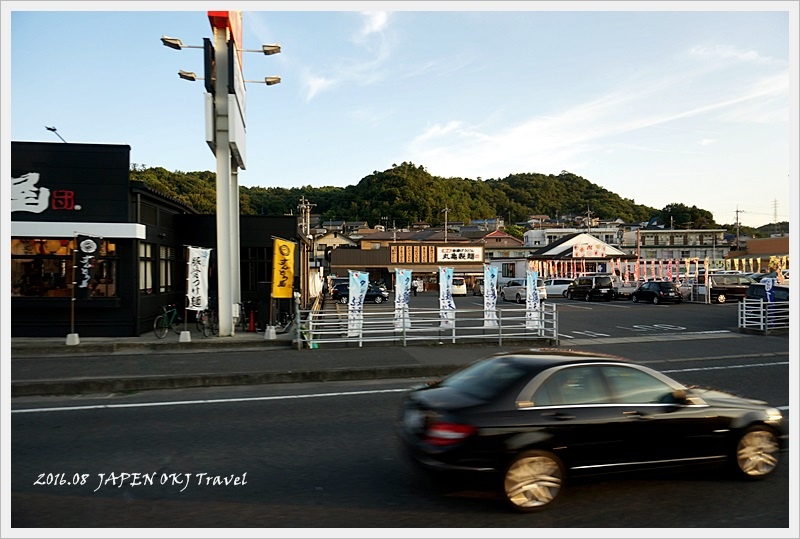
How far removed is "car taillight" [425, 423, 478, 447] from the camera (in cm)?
527

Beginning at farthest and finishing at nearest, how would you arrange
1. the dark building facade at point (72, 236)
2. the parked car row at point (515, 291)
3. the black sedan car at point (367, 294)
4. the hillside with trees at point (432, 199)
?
the hillside with trees at point (432, 199) < the parked car row at point (515, 291) < the black sedan car at point (367, 294) < the dark building facade at point (72, 236)

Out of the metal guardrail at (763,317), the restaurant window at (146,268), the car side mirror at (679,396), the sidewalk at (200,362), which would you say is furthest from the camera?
the metal guardrail at (763,317)

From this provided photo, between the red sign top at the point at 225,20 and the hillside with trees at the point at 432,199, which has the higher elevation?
the hillside with trees at the point at 432,199

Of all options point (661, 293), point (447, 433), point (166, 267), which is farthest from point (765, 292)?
point (447, 433)

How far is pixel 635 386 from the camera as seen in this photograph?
19.5ft

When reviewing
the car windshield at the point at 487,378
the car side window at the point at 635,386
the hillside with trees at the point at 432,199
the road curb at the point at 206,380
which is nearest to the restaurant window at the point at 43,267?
the road curb at the point at 206,380

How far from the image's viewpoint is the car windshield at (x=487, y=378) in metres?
5.71

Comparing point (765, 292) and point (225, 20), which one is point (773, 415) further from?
point (765, 292)

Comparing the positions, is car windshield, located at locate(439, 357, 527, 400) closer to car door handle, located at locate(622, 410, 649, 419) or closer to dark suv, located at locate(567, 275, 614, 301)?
car door handle, located at locate(622, 410, 649, 419)

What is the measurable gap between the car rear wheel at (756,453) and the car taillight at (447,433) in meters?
3.00

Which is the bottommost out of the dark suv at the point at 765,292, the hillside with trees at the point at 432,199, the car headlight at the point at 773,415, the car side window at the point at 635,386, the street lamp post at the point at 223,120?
the car headlight at the point at 773,415

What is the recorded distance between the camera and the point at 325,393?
35.8 feet

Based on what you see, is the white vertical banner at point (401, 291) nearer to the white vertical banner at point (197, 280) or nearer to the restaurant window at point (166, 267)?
the white vertical banner at point (197, 280)

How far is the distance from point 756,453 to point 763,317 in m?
17.3
